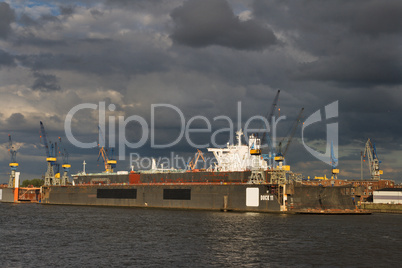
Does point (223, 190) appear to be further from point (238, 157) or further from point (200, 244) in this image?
point (200, 244)

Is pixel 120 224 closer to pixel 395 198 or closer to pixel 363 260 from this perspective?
pixel 363 260

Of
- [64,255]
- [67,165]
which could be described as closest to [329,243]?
[64,255]

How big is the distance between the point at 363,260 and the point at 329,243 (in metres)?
9.10

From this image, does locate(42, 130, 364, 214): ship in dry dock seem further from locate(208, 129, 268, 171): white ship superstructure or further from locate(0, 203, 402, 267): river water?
locate(0, 203, 402, 267): river water

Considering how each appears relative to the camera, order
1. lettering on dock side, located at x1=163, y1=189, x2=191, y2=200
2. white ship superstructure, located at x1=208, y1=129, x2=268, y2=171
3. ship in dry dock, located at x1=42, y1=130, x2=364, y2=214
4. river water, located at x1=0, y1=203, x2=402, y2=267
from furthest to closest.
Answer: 1. white ship superstructure, located at x1=208, y1=129, x2=268, y2=171
2. lettering on dock side, located at x1=163, y1=189, x2=191, y2=200
3. ship in dry dock, located at x1=42, y1=130, x2=364, y2=214
4. river water, located at x1=0, y1=203, x2=402, y2=267

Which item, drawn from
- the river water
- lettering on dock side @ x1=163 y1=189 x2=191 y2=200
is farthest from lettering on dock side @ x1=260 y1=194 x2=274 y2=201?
lettering on dock side @ x1=163 y1=189 x2=191 y2=200

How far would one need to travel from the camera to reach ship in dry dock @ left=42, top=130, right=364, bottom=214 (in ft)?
287

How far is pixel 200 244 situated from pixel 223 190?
4517cm

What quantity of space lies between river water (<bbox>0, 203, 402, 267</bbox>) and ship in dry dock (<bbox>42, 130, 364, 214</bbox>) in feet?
51.4

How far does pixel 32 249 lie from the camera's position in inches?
1805

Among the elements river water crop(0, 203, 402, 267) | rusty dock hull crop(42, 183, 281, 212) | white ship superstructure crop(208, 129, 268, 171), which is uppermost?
white ship superstructure crop(208, 129, 268, 171)

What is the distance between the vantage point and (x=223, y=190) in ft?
309

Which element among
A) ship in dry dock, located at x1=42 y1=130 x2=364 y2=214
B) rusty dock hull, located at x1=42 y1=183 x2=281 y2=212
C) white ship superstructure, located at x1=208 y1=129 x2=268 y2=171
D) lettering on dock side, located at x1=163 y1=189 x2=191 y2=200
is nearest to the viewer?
ship in dry dock, located at x1=42 y1=130 x2=364 y2=214

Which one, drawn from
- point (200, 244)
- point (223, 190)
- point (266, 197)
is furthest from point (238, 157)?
point (200, 244)
